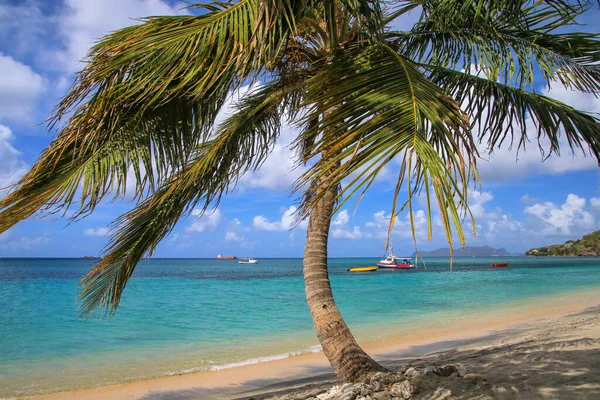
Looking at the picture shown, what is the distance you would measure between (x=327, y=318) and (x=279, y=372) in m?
4.80

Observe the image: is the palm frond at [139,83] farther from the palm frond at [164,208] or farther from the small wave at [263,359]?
the small wave at [263,359]

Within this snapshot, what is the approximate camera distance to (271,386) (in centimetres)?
748

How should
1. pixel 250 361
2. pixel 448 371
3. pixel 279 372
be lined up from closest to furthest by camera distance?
1. pixel 448 371
2. pixel 279 372
3. pixel 250 361

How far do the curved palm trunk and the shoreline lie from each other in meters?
3.37

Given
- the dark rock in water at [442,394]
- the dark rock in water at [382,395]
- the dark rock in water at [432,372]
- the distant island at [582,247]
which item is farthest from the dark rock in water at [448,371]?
the distant island at [582,247]

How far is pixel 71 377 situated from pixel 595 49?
9712mm

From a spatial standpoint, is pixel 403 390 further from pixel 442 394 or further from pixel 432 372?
pixel 432 372

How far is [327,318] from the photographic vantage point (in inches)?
167

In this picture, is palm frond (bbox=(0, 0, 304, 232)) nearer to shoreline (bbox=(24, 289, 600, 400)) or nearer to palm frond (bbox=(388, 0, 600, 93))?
palm frond (bbox=(388, 0, 600, 93))

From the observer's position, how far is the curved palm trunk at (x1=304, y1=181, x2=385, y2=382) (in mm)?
4184

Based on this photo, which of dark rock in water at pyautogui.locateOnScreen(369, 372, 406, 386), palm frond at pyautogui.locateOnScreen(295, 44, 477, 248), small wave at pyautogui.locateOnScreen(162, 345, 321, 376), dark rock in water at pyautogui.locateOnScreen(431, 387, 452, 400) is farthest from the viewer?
small wave at pyautogui.locateOnScreen(162, 345, 321, 376)

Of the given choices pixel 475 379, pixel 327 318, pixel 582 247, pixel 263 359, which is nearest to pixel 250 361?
pixel 263 359

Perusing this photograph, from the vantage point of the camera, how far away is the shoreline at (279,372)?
7516 millimetres

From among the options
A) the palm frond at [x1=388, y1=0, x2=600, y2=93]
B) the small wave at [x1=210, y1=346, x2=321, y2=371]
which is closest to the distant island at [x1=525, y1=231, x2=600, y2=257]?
the small wave at [x1=210, y1=346, x2=321, y2=371]
